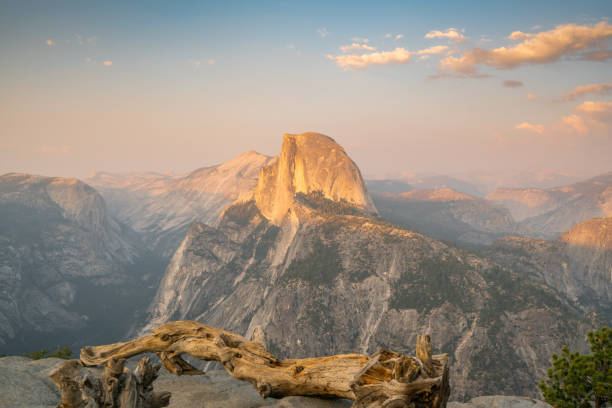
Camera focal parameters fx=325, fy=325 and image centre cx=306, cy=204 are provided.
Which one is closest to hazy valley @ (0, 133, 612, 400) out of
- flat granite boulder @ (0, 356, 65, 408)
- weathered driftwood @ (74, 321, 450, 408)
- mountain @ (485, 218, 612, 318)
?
mountain @ (485, 218, 612, 318)

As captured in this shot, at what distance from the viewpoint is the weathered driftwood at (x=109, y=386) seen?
12680 millimetres

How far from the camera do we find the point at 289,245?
154125 mm

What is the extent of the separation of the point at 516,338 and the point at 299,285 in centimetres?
6671

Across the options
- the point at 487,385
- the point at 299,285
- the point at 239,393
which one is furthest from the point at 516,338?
the point at 239,393

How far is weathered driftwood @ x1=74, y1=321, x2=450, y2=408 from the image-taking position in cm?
1178

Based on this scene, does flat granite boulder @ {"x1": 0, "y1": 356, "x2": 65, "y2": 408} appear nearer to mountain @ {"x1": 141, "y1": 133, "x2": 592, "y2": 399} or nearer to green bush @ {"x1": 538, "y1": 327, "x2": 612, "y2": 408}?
green bush @ {"x1": 538, "y1": 327, "x2": 612, "y2": 408}

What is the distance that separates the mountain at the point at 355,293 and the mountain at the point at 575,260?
47883 millimetres

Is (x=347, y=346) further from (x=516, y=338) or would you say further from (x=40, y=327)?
(x=40, y=327)

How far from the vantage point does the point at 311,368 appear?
1548 centimetres

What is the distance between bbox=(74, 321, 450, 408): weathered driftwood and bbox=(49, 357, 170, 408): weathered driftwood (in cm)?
92

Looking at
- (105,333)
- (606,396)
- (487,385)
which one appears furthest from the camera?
(105,333)

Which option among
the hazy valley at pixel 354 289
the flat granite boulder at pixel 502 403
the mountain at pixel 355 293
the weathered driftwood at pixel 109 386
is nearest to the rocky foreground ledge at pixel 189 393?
the flat granite boulder at pixel 502 403

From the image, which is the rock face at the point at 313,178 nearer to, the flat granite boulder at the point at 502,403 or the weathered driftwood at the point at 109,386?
the flat granite boulder at the point at 502,403

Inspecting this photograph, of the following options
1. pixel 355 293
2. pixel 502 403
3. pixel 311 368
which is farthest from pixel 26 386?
pixel 355 293
